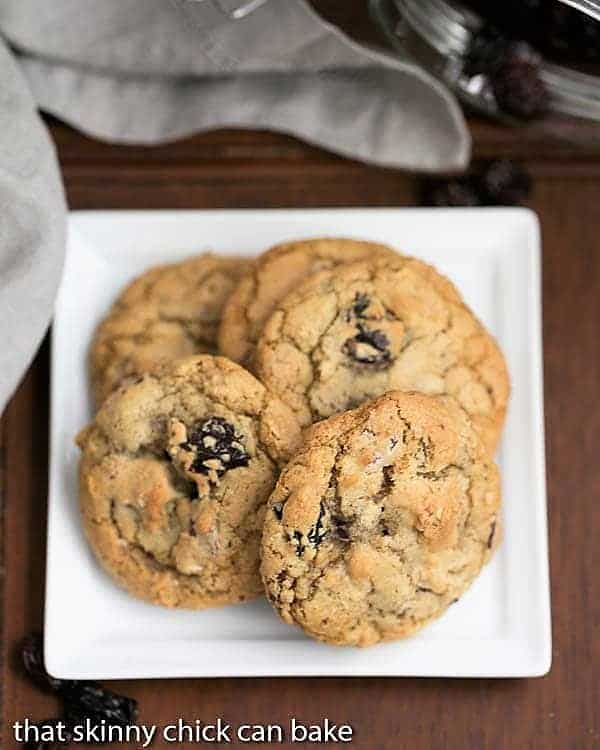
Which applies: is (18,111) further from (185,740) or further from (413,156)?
(185,740)

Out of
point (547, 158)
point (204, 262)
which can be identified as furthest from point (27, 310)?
point (547, 158)

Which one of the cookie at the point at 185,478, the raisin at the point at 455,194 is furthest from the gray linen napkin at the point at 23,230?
the raisin at the point at 455,194

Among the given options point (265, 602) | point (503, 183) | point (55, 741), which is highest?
point (503, 183)

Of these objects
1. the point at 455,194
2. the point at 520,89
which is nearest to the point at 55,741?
the point at 455,194

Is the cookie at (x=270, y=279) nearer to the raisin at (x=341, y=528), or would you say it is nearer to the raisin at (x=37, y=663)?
the raisin at (x=341, y=528)

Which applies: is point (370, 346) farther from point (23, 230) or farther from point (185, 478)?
point (23, 230)

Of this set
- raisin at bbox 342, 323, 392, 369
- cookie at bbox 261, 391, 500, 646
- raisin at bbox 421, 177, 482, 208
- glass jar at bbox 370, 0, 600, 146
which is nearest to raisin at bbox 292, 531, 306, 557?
cookie at bbox 261, 391, 500, 646
